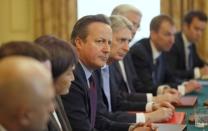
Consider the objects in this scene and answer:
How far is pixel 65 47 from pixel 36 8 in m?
4.60

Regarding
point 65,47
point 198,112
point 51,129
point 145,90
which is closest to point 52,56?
point 65,47

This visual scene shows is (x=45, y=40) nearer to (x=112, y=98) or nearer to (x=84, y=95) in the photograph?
(x=84, y=95)

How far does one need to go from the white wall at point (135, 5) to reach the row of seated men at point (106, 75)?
67.0 inches

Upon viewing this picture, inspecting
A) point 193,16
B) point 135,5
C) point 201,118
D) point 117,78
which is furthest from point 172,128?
point 135,5

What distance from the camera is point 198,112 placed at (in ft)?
9.25

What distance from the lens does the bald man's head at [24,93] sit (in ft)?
3.04

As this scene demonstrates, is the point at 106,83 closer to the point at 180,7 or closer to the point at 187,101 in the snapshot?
the point at 187,101

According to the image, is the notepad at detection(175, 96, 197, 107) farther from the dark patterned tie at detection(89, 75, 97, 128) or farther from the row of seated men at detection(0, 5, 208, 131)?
the dark patterned tie at detection(89, 75, 97, 128)

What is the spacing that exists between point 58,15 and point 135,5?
1.06 meters

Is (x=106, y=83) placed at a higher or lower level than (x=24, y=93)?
lower

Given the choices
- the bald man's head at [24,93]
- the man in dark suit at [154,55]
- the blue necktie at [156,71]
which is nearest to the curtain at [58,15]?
the man in dark suit at [154,55]

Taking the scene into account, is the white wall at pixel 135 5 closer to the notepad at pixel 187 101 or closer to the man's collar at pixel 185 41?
the man's collar at pixel 185 41

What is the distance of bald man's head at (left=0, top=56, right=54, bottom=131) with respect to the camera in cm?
93

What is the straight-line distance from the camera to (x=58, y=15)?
650 centimetres
